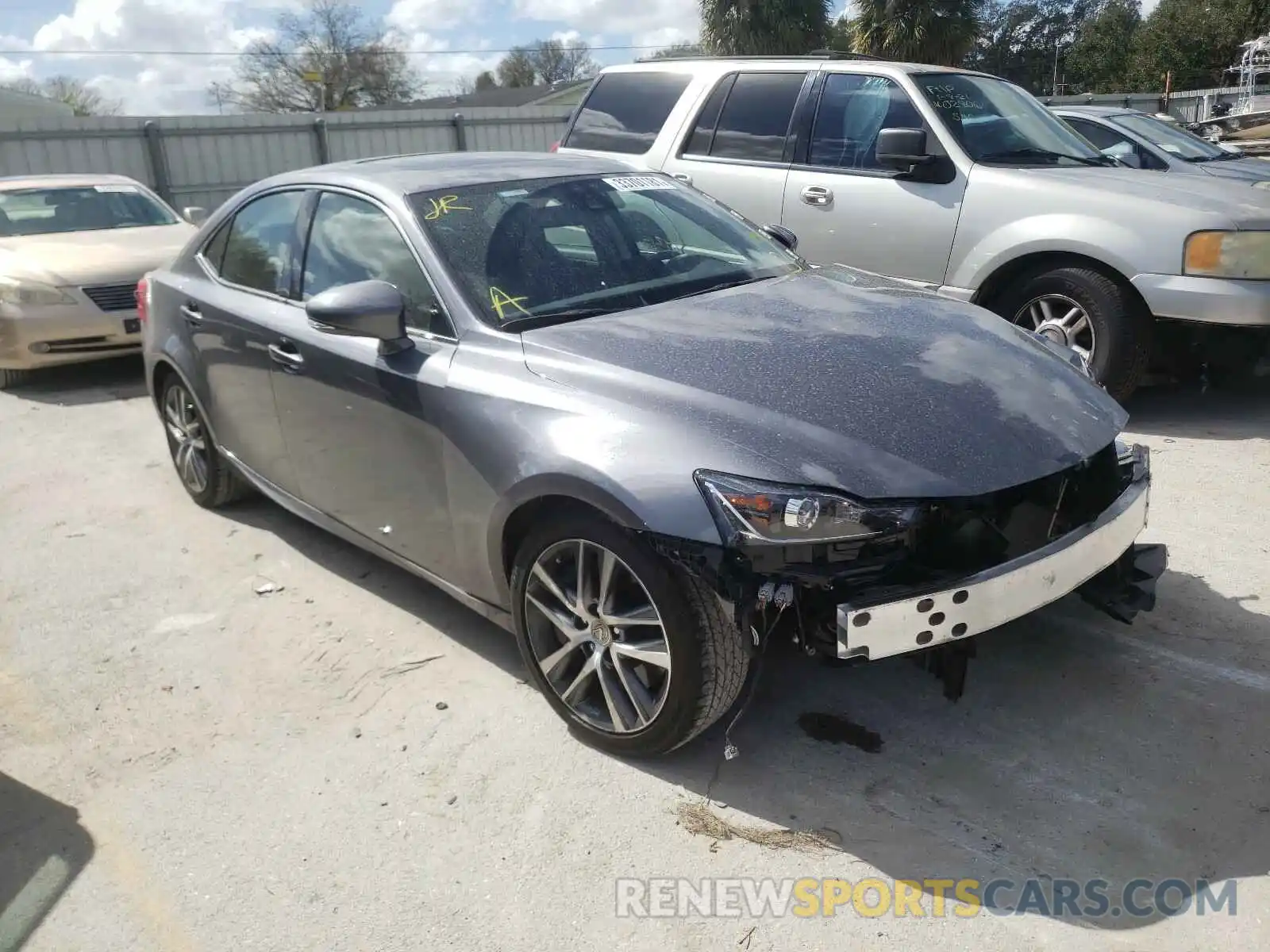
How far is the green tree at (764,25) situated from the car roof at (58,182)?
740 inches

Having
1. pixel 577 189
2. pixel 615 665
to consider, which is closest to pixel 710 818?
pixel 615 665

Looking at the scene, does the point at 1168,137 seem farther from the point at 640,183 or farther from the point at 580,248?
the point at 580,248

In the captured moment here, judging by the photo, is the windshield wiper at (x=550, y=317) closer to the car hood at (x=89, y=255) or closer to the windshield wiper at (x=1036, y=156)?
the windshield wiper at (x=1036, y=156)

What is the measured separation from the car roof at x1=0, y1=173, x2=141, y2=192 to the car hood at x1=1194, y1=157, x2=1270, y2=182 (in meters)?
9.29

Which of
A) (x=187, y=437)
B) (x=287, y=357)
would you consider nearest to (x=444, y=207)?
(x=287, y=357)

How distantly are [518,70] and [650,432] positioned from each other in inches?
2816

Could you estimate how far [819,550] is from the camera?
8.22ft

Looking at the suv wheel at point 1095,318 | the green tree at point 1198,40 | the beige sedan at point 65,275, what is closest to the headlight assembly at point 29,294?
the beige sedan at point 65,275

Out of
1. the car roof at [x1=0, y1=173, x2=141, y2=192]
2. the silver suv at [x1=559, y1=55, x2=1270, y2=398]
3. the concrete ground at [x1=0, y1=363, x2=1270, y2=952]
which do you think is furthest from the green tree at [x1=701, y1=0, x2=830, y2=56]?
the concrete ground at [x1=0, y1=363, x2=1270, y2=952]

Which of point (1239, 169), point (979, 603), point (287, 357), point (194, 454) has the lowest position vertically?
point (194, 454)

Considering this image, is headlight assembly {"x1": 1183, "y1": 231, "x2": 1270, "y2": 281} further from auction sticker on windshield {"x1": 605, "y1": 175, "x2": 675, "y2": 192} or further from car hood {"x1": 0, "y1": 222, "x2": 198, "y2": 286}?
car hood {"x1": 0, "y1": 222, "x2": 198, "y2": 286}

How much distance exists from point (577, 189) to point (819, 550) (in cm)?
201

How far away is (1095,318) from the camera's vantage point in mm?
5535

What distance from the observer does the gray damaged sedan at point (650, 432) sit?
257 cm
